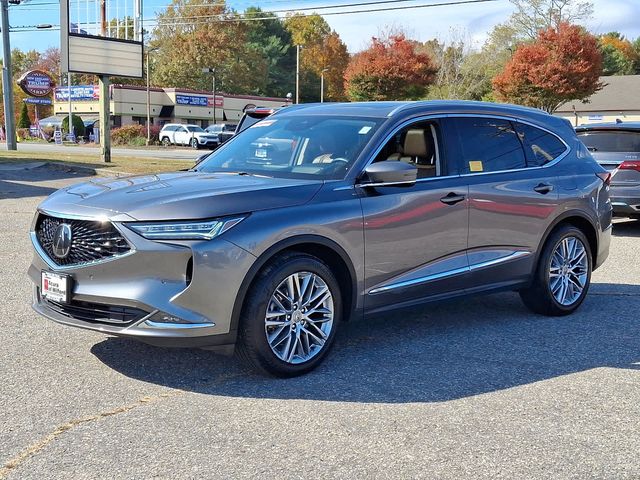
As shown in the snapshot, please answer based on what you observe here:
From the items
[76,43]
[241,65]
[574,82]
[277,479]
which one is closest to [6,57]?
[76,43]

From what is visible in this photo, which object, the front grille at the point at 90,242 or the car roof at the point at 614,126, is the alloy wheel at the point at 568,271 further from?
the car roof at the point at 614,126

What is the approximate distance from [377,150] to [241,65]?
76.7 meters

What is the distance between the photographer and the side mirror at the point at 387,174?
490cm

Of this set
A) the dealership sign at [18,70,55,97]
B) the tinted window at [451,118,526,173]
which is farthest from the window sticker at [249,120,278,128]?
the dealership sign at [18,70,55,97]

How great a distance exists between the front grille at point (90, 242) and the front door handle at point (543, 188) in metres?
3.51

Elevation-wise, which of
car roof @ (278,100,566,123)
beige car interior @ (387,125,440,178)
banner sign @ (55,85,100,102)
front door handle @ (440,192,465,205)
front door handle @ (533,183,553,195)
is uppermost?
banner sign @ (55,85,100,102)

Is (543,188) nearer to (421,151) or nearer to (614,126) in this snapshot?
(421,151)

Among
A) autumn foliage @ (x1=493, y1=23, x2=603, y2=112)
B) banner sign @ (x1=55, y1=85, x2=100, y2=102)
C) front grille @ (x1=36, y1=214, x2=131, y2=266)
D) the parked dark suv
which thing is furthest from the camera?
banner sign @ (x1=55, y1=85, x2=100, y2=102)

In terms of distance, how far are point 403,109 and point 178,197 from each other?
1.99 metres

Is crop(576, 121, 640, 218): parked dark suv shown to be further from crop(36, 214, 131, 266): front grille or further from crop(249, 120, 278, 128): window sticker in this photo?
crop(36, 214, 131, 266): front grille

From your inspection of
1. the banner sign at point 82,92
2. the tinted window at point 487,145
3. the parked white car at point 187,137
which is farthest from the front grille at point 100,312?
the banner sign at point 82,92

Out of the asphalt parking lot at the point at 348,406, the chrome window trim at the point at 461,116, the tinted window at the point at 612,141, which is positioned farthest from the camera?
→ the tinted window at the point at 612,141

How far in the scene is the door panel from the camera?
5012 millimetres

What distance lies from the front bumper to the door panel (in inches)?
41.6
